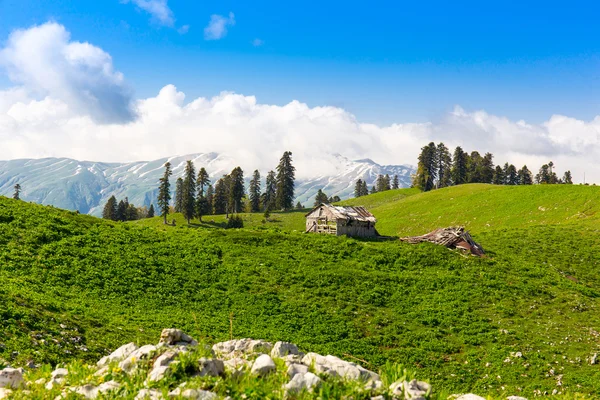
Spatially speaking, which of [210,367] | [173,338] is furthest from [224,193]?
[210,367]

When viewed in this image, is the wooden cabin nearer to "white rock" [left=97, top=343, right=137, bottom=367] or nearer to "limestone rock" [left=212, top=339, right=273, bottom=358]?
"limestone rock" [left=212, top=339, right=273, bottom=358]

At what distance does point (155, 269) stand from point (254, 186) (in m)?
103

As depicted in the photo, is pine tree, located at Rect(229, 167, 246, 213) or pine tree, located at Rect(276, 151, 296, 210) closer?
pine tree, located at Rect(229, 167, 246, 213)

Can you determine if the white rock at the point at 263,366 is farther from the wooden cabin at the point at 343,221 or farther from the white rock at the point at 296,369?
the wooden cabin at the point at 343,221

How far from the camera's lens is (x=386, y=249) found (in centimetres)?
4125

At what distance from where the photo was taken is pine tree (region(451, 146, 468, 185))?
5074 inches

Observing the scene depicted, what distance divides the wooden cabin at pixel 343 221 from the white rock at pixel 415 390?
42061mm

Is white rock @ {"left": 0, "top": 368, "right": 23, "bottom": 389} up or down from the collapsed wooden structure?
down

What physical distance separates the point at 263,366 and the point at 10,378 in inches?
206

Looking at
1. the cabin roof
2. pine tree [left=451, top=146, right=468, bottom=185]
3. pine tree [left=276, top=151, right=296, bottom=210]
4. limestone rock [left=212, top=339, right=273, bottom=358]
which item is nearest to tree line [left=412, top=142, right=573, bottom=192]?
pine tree [left=451, top=146, right=468, bottom=185]

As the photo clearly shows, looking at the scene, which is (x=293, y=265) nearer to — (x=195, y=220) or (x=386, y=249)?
(x=386, y=249)

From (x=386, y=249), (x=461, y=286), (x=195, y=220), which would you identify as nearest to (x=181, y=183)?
(x=195, y=220)

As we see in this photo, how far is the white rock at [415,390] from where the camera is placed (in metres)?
7.65

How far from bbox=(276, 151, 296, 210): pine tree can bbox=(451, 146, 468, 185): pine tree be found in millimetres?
49880
